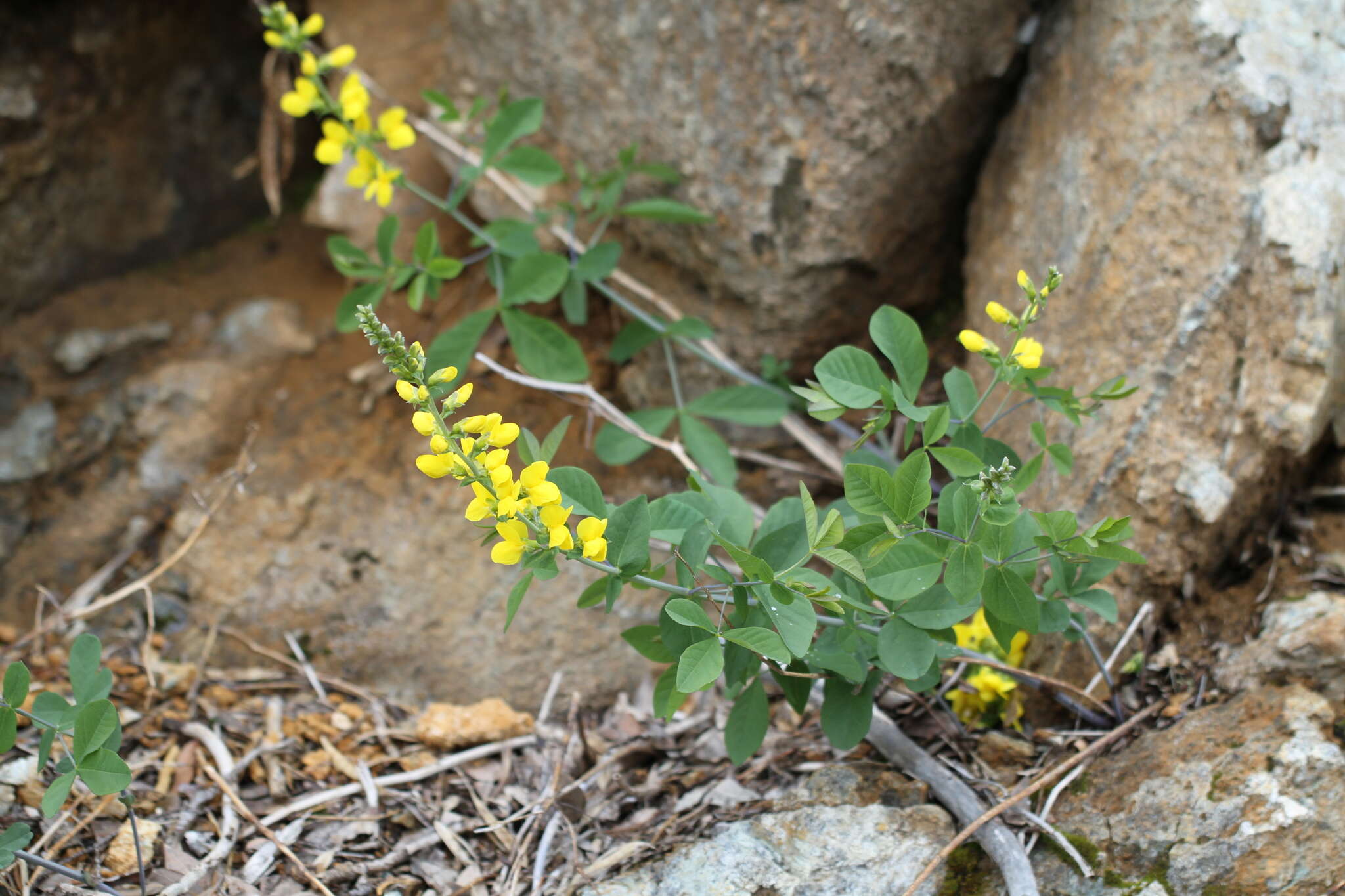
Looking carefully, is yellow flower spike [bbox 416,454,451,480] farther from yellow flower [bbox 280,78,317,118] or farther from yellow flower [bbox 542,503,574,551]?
yellow flower [bbox 280,78,317,118]

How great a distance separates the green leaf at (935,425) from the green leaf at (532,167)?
1.10 meters

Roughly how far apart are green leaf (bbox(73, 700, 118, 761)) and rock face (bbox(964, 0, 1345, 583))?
1.72 m

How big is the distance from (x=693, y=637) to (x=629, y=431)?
2.59ft

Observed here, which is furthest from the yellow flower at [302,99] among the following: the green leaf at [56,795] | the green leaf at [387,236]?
the green leaf at [56,795]

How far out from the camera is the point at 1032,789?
1.57 m

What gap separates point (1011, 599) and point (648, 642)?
1.84ft

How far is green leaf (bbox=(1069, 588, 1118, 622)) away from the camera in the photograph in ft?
5.05

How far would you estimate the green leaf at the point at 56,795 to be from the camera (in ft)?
4.57

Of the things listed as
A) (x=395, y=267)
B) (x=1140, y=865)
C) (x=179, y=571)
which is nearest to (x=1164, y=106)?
(x=1140, y=865)

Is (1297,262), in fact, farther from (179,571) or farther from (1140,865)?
(179,571)

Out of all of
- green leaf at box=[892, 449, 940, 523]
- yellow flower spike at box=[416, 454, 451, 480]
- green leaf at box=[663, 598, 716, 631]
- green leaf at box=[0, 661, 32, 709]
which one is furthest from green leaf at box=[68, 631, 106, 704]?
green leaf at box=[892, 449, 940, 523]

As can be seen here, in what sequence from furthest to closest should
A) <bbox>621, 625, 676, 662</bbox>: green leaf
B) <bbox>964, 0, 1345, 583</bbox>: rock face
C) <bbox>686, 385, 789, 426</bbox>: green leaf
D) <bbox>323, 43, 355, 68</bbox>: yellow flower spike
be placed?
<bbox>686, 385, 789, 426</bbox>: green leaf
<bbox>323, 43, 355, 68</bbox>: yellow flower spike
<bbox>964, 0, 1345, 583</bbox>: rock face
<bbox>621, 625, 676, 662</bbox>: green leaf

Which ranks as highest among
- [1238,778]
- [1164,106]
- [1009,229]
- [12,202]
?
[1164,106]

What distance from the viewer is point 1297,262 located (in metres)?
1.81
